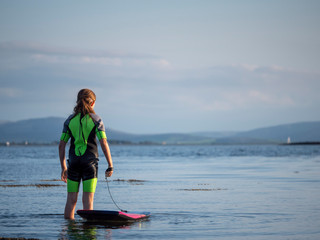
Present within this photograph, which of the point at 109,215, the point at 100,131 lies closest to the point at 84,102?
the point at 100,131

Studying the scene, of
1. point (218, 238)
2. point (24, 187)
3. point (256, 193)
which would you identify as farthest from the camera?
point (24, 187)

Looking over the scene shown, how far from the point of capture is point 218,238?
396 inches

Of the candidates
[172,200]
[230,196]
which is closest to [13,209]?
[172,200]

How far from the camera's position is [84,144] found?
1057cm

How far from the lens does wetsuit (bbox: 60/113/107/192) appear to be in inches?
414

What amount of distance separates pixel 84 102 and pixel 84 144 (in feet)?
2.68

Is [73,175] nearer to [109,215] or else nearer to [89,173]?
[89,173]

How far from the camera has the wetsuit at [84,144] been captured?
1052 centimetres

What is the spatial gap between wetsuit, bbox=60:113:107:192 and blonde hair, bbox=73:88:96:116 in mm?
88

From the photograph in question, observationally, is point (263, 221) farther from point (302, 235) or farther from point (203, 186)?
point (203, 186)

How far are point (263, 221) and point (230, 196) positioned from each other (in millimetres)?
5559

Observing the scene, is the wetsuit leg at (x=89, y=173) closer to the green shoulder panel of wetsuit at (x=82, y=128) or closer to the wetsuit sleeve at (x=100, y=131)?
the green shoulder panel of wetsuit at (x=82, y=128)

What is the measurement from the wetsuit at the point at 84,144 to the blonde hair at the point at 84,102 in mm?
88

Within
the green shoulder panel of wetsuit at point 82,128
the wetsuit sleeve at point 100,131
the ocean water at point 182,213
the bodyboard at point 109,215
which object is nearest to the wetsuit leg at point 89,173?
the green shoulder panel of wetsuit at point 82,128
